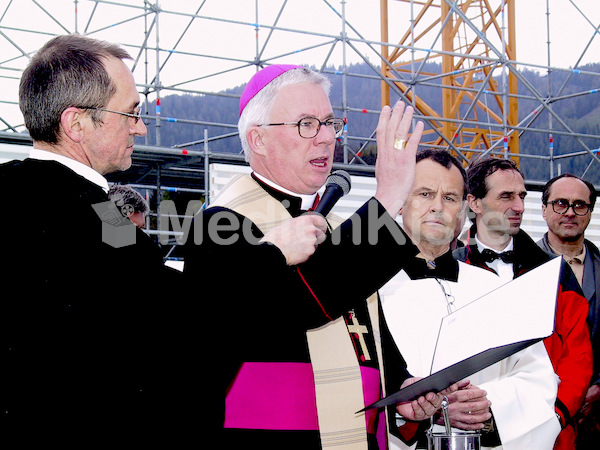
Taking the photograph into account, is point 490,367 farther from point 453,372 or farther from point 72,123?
point 72,123

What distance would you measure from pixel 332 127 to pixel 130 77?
0.64 meters

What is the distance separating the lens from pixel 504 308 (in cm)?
201

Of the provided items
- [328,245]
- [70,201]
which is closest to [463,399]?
[328,245]

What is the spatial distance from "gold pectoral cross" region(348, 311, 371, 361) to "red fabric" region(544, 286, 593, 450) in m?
1.39

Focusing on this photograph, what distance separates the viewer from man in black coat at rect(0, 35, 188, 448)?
144cm

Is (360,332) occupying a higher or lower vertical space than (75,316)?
lower

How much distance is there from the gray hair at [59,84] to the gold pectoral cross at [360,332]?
92 centimetres

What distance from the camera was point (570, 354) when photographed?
343cm

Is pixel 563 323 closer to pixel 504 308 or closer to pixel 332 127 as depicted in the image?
pixel 504 308

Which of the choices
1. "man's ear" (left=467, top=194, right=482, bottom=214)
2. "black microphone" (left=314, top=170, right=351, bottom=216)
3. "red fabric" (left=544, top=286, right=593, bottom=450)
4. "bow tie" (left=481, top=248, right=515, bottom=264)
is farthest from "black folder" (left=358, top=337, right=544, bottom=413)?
"man's ear" (left=467, top=194, right=482, bottom=214)

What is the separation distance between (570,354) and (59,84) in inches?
105

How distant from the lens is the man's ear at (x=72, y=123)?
1718 millimetres

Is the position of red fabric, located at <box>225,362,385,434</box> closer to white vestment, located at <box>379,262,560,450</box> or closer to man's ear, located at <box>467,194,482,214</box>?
white vestment, located at <box>379,262,560,450</box>

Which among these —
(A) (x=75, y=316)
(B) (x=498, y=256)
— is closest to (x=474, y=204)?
(B) (x=498, y=256)
